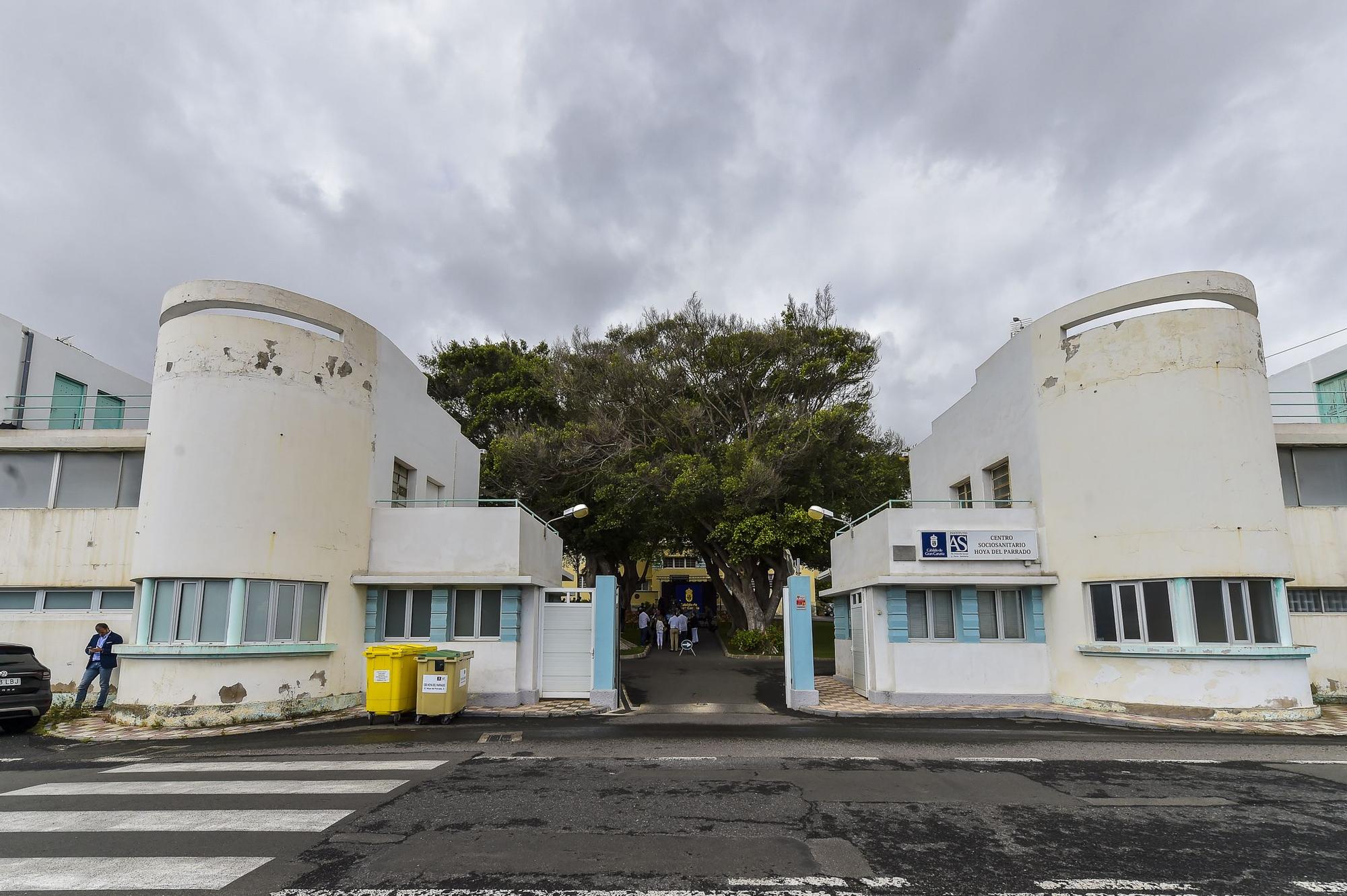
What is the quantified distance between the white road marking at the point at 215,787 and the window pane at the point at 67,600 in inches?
356

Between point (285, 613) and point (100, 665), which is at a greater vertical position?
point (285, 613)

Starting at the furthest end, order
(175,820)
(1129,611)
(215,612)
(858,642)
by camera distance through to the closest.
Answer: (858,642) → (1129,611) → (215,612) → (175,820)

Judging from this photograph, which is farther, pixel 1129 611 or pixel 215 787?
pixel 1129 611

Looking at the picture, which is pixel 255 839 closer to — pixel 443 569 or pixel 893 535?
pixel 443 569

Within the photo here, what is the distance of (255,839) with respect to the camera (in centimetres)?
611

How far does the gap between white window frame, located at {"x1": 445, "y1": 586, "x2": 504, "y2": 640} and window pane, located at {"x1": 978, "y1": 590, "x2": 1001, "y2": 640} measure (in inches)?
376

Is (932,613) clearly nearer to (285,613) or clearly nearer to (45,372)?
(285,613)

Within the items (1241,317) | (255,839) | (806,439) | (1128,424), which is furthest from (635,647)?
(255,839)

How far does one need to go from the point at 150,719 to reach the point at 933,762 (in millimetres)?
12319

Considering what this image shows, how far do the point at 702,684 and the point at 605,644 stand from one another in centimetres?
441

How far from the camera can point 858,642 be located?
18.0m

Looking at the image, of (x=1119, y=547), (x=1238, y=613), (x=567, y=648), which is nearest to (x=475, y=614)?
(x=567, y=648)

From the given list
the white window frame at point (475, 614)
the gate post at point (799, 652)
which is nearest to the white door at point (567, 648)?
the white window frame at point (475, 614)

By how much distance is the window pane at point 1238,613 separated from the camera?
1397cm
